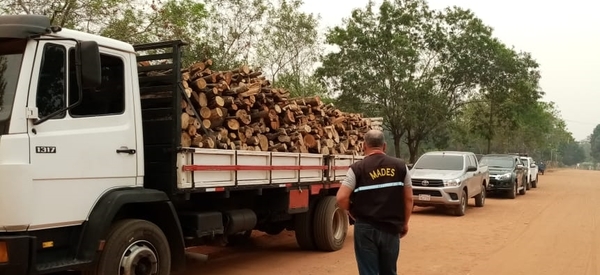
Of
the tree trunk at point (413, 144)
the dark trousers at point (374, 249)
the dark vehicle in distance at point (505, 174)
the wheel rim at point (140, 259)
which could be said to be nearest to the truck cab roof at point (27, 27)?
the wheel rim at point (140, 259)

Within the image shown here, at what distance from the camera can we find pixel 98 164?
16.0 ft

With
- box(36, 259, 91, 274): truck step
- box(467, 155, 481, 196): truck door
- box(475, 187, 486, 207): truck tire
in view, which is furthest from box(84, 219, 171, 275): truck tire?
box(475, 187, 486, 207): truck tire

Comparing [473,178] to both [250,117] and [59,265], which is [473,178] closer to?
[250,117]

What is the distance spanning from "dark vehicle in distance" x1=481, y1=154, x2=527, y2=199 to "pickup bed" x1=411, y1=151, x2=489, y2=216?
13.2 feet

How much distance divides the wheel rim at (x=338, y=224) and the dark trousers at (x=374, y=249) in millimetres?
4473

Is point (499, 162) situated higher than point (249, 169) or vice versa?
point (249, 169)

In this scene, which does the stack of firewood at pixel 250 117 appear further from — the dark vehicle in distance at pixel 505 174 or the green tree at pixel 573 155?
the green tree at pixel 573 155

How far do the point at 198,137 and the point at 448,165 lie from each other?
35.4ft

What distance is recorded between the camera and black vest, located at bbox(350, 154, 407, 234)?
448cm

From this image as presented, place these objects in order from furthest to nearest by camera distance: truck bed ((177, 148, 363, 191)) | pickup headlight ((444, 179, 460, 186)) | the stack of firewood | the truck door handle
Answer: pickup headlight ((444, 179, 460, 186)) → the stack of firewood → truck bed ((177, 148, 363, 191)) → the truck door handle

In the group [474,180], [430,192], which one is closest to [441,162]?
[474,180]

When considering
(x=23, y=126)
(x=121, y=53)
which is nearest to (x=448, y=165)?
(x=121, y=53)

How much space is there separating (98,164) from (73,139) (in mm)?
345

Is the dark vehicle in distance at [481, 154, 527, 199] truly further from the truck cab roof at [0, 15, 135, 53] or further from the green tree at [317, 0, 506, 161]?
the truck cab roof at [0, 15, 135, 53]
